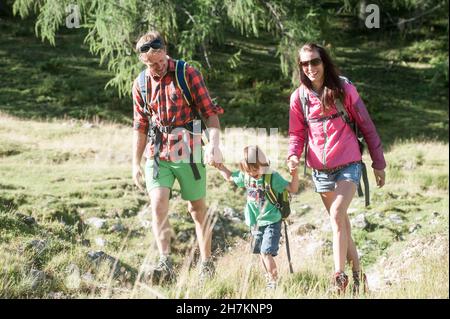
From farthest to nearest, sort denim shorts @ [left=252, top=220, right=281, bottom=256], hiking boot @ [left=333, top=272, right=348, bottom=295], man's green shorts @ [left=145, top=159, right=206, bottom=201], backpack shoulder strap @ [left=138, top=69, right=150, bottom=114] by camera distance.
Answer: denim shorts @ [left=252, top=220, right=281, bottom=256], man's green shorts @ [left=145, top=159, right=206, bottom=201], backpack shoulder strap @ [left=138, top=69, right=150, bottom=114], hiking boot @ [left=333, top=272, right=348, bottom=295]

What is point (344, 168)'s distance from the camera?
5.06 m

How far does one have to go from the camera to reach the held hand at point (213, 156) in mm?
5027

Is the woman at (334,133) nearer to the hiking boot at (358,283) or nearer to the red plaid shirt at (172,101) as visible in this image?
the hiking boot at (358,283)

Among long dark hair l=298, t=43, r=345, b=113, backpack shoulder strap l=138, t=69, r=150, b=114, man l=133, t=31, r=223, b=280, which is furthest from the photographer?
backpack shoulder strap l=138, t=69, r=150, b=114

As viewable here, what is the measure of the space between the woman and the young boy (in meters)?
0.33

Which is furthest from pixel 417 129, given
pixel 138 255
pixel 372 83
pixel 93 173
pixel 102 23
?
pixel 138 255

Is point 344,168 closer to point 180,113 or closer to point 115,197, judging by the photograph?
point 180,113

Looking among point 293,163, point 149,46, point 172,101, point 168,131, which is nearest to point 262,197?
point 293,163

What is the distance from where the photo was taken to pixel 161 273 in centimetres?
519

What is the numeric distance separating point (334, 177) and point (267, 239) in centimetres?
86

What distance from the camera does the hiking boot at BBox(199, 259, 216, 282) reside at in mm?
5116

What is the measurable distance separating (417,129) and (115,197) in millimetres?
14610

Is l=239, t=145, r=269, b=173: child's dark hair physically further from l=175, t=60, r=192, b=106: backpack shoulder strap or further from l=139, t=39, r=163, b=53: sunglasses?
l=139, t=39, r=163, b=53: sunglasses

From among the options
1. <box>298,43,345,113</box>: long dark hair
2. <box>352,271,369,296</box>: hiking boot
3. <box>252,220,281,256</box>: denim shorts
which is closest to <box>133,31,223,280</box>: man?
<box>252,220,281,256</box>: denim shorts
